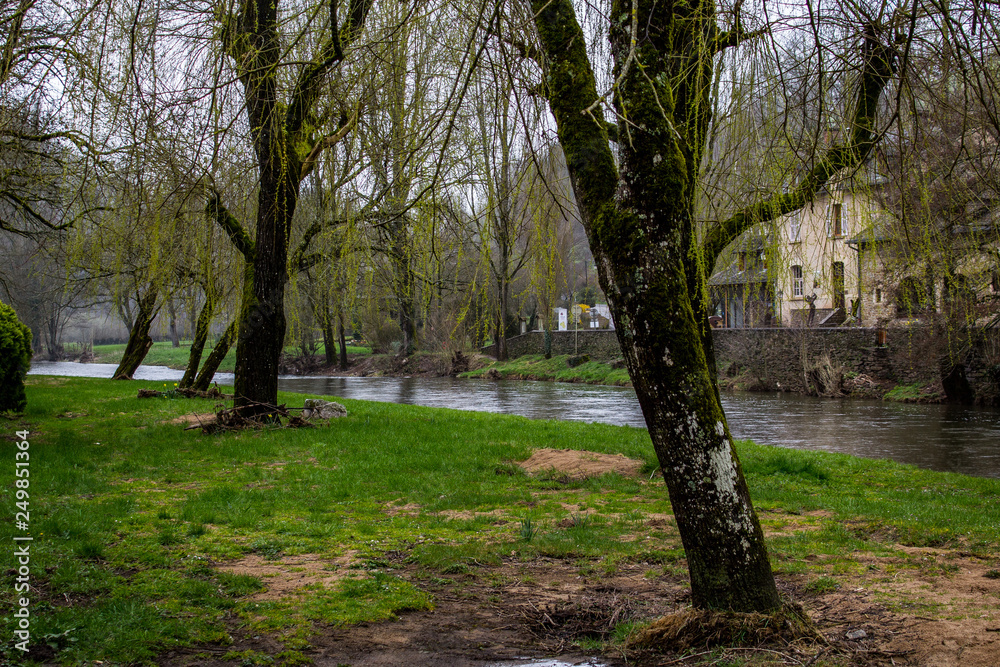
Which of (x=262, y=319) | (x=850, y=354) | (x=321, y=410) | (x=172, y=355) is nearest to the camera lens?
(x=262, y=319)

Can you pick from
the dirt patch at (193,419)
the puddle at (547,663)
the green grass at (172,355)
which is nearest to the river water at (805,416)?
the dirt patch at (193,419)

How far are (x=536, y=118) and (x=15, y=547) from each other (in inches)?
161

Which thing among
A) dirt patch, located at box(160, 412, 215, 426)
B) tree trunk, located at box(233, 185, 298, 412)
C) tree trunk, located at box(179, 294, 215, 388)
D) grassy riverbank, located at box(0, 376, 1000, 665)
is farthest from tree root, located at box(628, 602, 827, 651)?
tree trunk, located at box(179, 294, 215, 388)

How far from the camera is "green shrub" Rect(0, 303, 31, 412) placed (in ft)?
30.5

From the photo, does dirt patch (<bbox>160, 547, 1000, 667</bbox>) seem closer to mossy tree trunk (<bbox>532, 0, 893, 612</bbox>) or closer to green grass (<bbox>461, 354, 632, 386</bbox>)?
mossy tree trunk (<bbox>532, 0, 893, 612</bbox>)

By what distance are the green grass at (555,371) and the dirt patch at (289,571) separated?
2629 cm

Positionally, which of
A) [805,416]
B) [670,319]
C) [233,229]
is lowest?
[805,416]

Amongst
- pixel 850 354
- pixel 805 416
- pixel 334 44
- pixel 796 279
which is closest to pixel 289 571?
pixel 334 44

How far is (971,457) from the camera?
12523 mm

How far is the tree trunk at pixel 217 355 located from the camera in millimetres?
14844

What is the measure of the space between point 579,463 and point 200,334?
9.68 m

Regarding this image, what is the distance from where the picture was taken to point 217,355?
1565 cm

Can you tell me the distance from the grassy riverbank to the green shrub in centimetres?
38

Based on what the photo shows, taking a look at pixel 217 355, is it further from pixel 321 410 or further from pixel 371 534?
pixel 371 534
